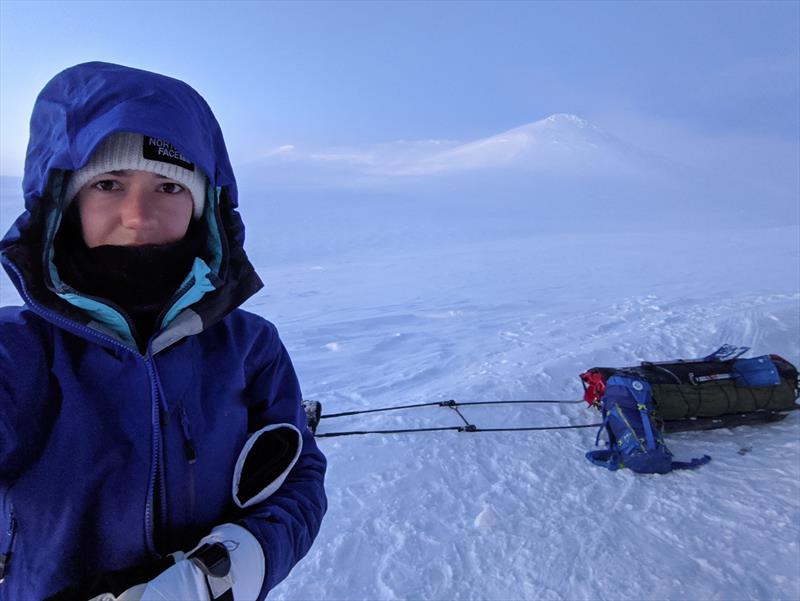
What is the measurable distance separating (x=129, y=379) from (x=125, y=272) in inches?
8.5

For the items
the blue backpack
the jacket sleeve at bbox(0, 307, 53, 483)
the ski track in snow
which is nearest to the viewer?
the jacket sleeve at bbox(0, 307, 53, 483)

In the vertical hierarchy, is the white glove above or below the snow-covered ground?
above

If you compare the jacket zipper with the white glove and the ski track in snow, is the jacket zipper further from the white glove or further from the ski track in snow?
the ski track in snow

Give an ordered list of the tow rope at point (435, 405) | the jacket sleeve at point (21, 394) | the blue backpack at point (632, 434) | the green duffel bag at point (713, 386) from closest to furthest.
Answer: the jacket sleeve at point (21, 394) → the blue backpack at point (632, 434) → the tow rope at point (435, 405) → the green duffel bag at point (713, 386)

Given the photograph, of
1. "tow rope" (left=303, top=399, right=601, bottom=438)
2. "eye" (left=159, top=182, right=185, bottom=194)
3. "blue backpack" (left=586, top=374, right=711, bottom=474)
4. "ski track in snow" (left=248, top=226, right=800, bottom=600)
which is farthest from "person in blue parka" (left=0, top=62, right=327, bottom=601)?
"blue backpack" (left=586, top=374, right=711, bottom=474)

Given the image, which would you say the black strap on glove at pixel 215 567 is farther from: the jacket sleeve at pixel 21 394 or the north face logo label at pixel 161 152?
the north face logo label at pixel 161 152

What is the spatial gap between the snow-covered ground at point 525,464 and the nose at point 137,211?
5.54 ft

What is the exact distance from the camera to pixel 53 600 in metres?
0.86

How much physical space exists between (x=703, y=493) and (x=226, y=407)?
2677 mm

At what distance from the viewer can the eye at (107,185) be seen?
1024 mm

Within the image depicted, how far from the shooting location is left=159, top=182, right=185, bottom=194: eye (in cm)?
108

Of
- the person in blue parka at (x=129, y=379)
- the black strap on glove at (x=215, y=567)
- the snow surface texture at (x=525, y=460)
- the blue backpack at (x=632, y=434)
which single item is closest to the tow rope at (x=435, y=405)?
the snow surface texture at (x=525, y=460)

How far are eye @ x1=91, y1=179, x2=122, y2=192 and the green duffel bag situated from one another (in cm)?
334

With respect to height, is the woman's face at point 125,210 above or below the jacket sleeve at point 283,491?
above
